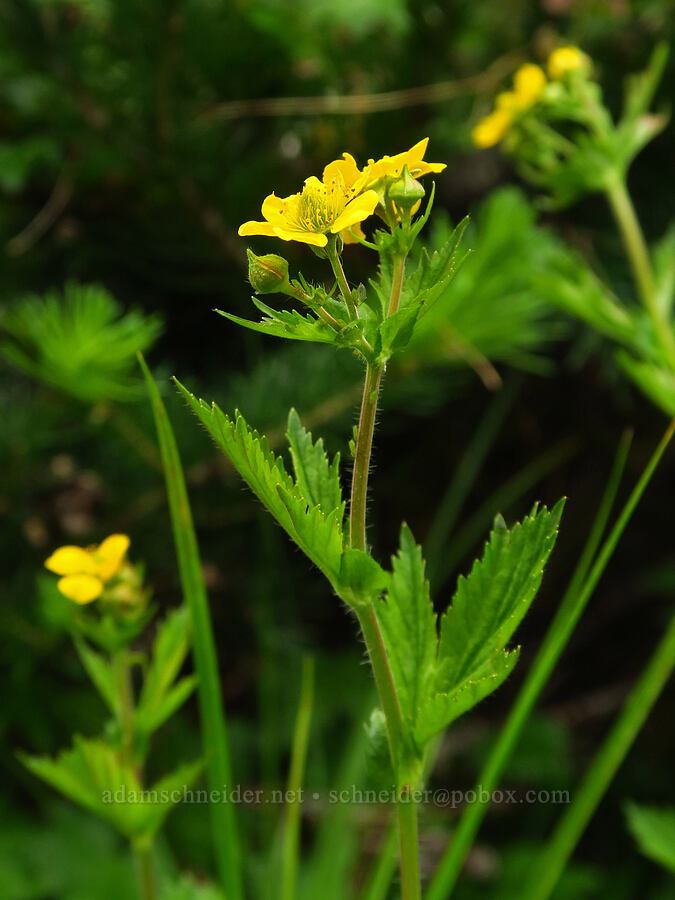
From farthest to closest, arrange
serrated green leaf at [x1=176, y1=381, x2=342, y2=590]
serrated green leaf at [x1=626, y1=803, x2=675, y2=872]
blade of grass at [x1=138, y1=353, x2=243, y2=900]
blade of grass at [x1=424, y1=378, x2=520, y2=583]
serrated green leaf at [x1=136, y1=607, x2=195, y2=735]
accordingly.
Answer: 1. blade of grass at [x1=424, y1=378, x2=520, y2=583]
2. serrated green leaf at [x1=626, y1=803, x2=675, y2=872]
3. serrated green leaf at [x1=136, y1=607, x2=195, y2=735]
4. blade of grass at [x1=138, y1=353, x2=243, y2=900]
5. serrated green leaf at [x1=176, y1=381, x2=342, y2=590]

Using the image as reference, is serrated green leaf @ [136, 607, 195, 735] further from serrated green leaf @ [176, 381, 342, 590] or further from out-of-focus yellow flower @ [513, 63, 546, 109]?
out-of-focus yellow flower @ [513, 63, 546, 109]

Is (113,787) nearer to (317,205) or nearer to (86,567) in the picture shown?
(86,567)

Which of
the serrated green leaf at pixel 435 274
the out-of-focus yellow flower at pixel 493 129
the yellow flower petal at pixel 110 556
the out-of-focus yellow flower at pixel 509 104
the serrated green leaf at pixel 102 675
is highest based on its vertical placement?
the out-of-focus yellow flower at pixel 509 104


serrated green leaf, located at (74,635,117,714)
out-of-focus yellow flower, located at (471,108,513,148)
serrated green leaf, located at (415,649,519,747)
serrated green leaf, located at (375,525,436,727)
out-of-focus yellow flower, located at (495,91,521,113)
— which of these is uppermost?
out-of-focus yellow flower, located at (495,91,521,113)

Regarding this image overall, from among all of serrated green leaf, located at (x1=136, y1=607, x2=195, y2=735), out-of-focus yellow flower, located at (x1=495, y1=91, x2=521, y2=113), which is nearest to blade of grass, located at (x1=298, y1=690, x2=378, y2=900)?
serrated green leaf, located at (x1=136, y1=607, x2=195, y2=735)

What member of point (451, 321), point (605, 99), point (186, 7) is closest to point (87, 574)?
point (451, 321)

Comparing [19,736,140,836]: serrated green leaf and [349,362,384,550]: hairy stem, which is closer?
[349,362,384,550]: hairy stem

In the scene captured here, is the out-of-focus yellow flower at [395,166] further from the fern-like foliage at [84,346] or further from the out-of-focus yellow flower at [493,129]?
the out-of-focus yellow flower at [493,129]

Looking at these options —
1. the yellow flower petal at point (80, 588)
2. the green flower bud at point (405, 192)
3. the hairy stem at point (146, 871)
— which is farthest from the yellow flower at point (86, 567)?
the green flower bud at point (405, 192)
